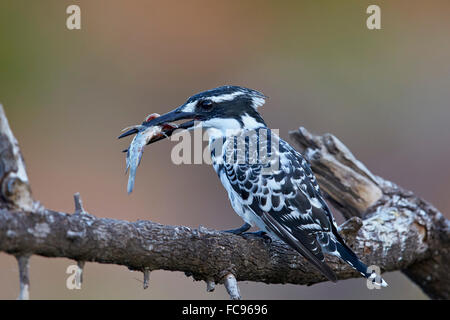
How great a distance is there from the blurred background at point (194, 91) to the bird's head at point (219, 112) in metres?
2.24

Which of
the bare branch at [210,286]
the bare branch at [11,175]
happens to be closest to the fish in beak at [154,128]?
the bare branch at [210,286]

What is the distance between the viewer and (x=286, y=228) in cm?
285

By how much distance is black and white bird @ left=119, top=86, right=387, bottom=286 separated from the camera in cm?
286

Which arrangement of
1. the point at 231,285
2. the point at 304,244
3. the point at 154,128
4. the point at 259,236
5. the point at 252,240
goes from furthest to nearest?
the point at 154,128 < the point at 259,236 < the point at 252,240 < the point at 304,244 < the point at 231,285

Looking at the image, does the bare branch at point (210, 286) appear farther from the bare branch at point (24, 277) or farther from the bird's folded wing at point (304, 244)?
the bare branch at point (24, 277)

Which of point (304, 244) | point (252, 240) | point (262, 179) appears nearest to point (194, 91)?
point (262, 179)

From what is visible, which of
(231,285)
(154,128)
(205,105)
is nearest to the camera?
(231,285)

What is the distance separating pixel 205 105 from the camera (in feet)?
10.8

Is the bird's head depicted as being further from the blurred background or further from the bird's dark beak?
the blurred background

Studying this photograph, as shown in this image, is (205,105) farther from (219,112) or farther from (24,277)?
(24,277)

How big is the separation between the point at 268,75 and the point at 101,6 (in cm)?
227

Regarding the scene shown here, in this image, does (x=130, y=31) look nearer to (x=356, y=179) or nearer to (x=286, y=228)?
(x=356, y=179)

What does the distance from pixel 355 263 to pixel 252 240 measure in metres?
0.52

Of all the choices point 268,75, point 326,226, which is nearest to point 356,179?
point 326,226
